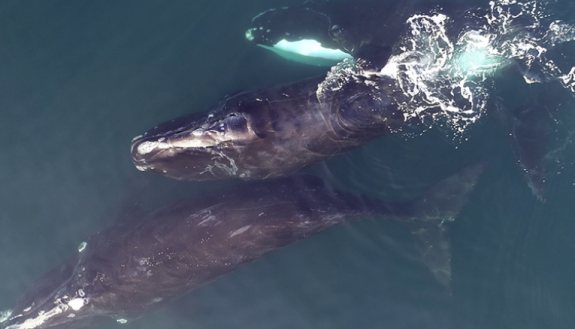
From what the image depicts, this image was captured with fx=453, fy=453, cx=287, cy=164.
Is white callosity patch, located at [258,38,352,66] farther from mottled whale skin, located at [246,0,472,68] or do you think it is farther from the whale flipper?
the whale flipper

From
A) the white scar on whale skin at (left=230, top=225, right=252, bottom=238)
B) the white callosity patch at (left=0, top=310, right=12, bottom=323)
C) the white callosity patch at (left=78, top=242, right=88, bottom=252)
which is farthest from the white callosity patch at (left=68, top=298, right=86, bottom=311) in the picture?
the white scar on whale skin at (left=230, top=225, right=252, bottom=238)

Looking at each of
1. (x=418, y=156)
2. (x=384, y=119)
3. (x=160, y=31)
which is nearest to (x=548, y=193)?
(x=418, y=156)

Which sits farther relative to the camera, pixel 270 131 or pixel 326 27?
pixel 326 27

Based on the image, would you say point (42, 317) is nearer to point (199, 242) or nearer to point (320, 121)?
point (199, 242)

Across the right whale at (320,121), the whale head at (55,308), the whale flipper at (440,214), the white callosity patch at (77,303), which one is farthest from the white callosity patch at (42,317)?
the whale flipper at (440,214)

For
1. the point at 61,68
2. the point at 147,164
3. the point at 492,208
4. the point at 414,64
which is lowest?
the point at 492,208

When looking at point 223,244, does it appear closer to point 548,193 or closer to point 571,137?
point 548,193

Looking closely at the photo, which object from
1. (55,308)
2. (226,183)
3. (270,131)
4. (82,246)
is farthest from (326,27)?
(55,308)

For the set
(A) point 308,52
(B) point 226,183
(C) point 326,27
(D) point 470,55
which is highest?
(C) point 326,27
